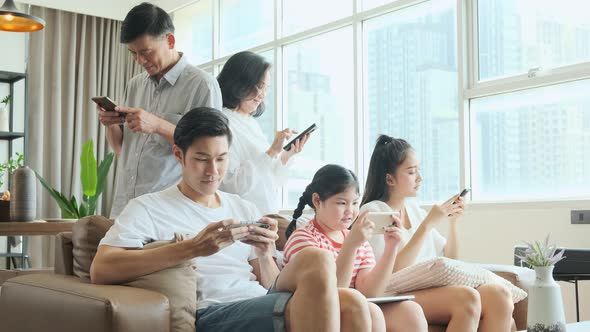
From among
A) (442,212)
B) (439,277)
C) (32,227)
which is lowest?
(439,277)

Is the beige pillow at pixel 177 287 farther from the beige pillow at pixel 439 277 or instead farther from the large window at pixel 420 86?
the large window at pixel 420 86

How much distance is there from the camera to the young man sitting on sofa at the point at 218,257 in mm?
1771

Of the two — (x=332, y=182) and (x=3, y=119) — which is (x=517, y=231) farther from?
(x=3, y=119)

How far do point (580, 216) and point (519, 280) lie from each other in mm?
1117

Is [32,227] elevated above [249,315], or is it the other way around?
[32,227]

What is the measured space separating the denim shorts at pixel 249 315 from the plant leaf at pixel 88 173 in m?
4.38

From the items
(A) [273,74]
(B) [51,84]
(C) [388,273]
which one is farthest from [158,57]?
(B) [51,84]

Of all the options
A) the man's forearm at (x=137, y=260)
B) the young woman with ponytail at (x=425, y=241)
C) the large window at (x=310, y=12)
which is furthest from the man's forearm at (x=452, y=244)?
the large window at (x=310, y=12)

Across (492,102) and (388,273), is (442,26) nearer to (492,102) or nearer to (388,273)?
(492,102)

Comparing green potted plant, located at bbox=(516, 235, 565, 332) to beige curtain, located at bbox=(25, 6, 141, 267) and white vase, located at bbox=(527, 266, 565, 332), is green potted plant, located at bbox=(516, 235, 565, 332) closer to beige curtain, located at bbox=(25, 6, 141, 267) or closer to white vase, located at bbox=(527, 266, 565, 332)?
white vase, located at bbox=(527, 266, 565, 332)

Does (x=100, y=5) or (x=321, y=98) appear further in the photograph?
(x=100, y=5)

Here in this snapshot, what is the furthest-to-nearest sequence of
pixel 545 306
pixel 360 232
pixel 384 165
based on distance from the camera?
pixel 384 165 < pixel 360 232 < pixel 545 306

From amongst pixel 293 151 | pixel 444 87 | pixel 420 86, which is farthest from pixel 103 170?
pixel 293 151

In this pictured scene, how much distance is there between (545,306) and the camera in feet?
6.54
